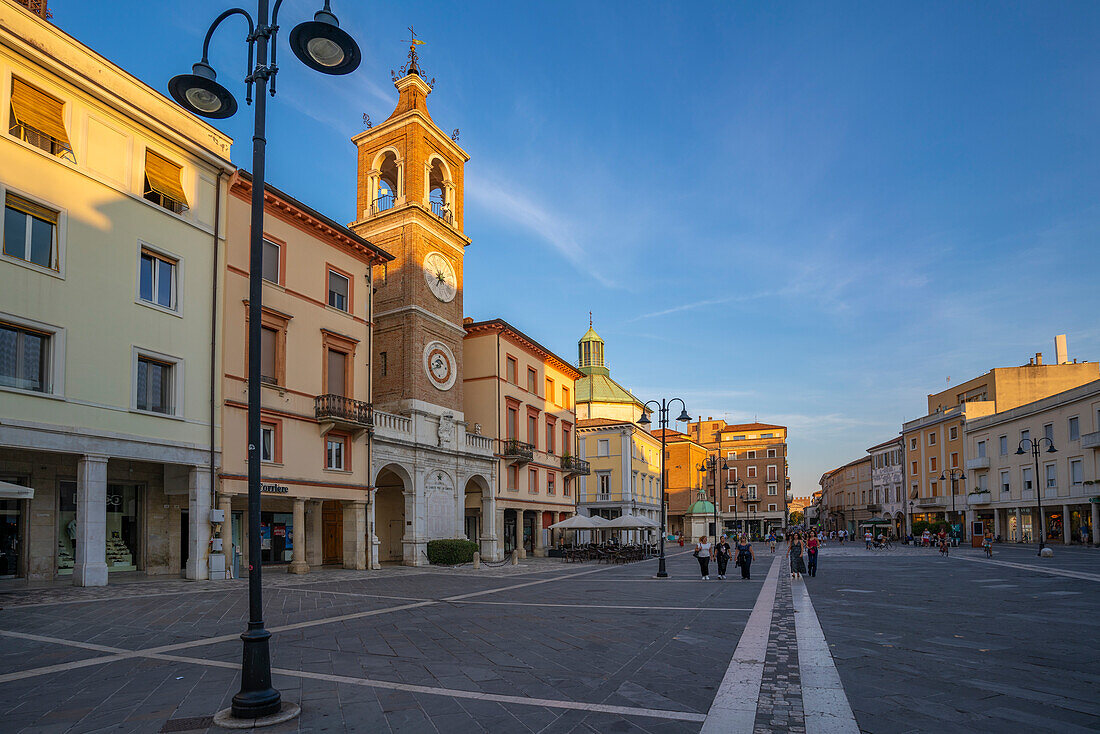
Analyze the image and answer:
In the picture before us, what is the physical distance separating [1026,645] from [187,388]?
68.7 ft

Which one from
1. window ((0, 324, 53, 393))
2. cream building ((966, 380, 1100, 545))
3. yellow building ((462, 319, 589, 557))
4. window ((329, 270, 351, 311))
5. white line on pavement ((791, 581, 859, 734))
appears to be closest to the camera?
white line on pavement ((791, 581, 859, 734))

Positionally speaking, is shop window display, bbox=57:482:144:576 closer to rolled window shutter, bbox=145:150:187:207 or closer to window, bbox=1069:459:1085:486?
rolled window shutter, bbox=145:150:187:207

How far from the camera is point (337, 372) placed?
1124 inches

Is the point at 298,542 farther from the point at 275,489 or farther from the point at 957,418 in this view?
the point at 957,418

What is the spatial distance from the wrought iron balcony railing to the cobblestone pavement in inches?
346

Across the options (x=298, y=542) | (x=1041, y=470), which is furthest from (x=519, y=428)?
(x=1041, y=470)

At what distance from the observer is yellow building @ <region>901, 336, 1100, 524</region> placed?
6241cm

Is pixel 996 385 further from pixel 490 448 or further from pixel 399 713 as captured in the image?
pixel 399 713

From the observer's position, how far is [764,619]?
14.1 meters

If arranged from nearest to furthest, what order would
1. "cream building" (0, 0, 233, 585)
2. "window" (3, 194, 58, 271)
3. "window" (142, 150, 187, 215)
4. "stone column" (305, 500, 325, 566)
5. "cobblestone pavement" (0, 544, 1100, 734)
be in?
"cobblestone pavement" (0, 544, 1100, 734) < "window" (3, 194, 58, 271) < "cream building" (0, 0, 233, 585) < "window" (142, 150, 187, 215) < "stone column" (305, 500, 325, 566)

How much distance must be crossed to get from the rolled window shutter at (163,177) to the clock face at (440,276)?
1279 cm

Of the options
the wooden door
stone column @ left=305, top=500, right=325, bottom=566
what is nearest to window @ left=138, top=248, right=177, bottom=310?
stone column @ left=305, top=500, right=325, bottom=566

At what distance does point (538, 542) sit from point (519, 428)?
7603mm

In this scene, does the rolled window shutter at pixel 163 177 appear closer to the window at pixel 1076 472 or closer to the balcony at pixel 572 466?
the balcony at pixel 572 466
